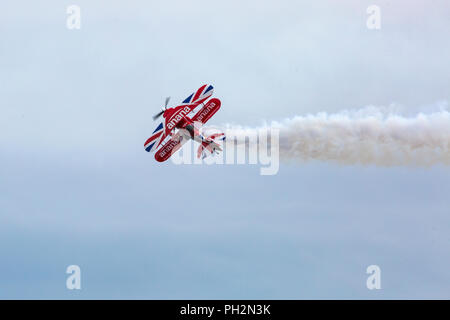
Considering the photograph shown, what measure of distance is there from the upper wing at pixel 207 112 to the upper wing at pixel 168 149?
1.67 meters

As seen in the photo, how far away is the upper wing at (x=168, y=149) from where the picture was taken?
133ft

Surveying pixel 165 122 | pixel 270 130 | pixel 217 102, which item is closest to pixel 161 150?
pixel 165 122

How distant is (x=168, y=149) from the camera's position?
40500 mm

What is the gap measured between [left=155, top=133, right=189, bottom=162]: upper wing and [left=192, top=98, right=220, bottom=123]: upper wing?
1.67 m

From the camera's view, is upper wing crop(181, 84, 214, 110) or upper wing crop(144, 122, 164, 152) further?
upper wing crop(144, 122, 164, 152)

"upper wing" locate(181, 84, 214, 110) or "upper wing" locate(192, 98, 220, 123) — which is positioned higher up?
"upper wing" locate(181, 84, 214, 110)

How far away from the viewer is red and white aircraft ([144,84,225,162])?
4016cm

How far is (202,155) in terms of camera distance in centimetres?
3938

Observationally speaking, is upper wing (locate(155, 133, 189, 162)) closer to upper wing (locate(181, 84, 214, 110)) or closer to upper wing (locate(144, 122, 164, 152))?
upper wing (locate(144, 122, 164, 152))

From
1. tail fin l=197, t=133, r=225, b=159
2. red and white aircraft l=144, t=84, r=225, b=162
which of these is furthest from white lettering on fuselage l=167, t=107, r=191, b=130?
tail fin l=197, t=133, r=225, b=159

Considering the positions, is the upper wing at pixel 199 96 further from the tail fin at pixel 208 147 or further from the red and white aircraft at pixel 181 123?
the tail fin at pixel 208 147

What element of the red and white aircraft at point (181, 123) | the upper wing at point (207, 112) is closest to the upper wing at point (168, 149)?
the red and white aircraft at point (181, 123)

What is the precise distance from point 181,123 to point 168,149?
2011 millimetres

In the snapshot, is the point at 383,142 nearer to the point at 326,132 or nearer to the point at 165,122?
the point at 326,132
